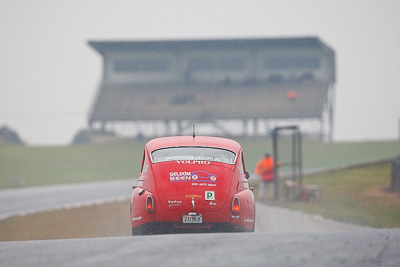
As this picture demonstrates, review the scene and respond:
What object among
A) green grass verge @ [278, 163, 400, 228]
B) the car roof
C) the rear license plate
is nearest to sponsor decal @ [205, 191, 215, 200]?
the rear license plate

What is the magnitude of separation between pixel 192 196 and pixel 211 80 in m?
65.5

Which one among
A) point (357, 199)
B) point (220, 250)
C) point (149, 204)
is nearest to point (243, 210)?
point (149, 204)

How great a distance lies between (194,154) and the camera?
1175 centimetres

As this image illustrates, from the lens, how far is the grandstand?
71125 millimetres

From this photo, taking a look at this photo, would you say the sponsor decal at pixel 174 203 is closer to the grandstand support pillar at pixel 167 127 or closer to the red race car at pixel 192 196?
the red race car at pixel 192 196

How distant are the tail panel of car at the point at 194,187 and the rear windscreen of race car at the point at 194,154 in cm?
21

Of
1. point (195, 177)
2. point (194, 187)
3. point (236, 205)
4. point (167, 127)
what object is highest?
point (195, 177)

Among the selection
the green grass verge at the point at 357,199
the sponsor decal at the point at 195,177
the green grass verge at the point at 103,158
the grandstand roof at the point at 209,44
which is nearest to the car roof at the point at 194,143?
the sponsor decal at the point at 195,177

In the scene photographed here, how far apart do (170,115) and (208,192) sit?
5958 cm

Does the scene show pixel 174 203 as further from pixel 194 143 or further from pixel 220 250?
pixel 220 250

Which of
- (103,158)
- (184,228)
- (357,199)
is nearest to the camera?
(184,228)

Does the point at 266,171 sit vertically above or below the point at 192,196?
below

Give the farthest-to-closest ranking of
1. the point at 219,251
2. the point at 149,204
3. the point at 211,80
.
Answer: the point at 211,80 → the point at 149,204 → the point at 219,251

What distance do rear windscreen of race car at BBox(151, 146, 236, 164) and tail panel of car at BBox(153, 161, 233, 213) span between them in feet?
0.70
